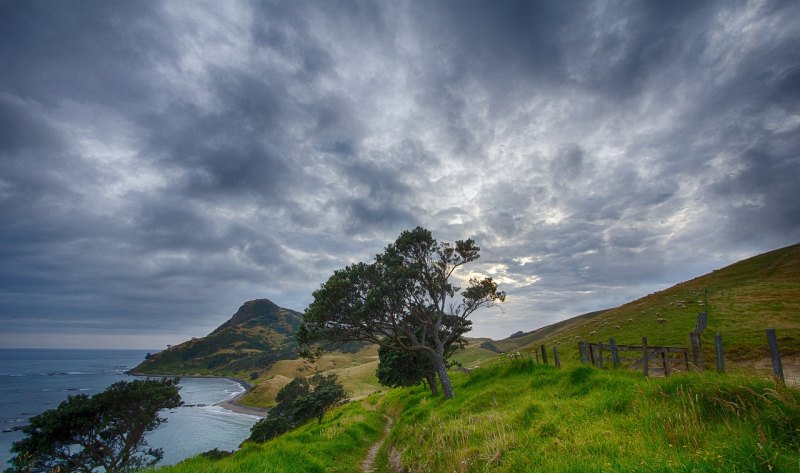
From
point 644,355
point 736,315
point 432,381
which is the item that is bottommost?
point 432,381

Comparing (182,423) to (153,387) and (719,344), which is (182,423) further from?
(719,344)

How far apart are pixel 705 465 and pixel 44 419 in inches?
2455

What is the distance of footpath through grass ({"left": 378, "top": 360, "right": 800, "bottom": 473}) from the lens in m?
5.51

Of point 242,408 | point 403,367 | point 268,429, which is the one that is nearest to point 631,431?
point 403,367

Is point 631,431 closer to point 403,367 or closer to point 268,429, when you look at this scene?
point 403,367

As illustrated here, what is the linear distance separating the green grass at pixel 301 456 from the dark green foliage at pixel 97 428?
29213mm

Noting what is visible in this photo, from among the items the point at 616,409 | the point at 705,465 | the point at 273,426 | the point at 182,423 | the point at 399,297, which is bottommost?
the point at 182,423

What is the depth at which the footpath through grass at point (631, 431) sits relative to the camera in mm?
5512

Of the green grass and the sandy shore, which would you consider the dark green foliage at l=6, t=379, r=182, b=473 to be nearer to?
the green grass

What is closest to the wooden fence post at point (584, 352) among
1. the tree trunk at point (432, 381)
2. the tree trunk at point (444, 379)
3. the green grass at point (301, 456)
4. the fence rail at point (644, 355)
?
the fence rail at point (644, 355)

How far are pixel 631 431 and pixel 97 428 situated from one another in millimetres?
60256

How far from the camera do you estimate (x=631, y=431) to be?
823 cm

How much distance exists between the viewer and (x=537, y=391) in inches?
668

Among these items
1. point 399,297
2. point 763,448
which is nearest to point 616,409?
point 763,448
